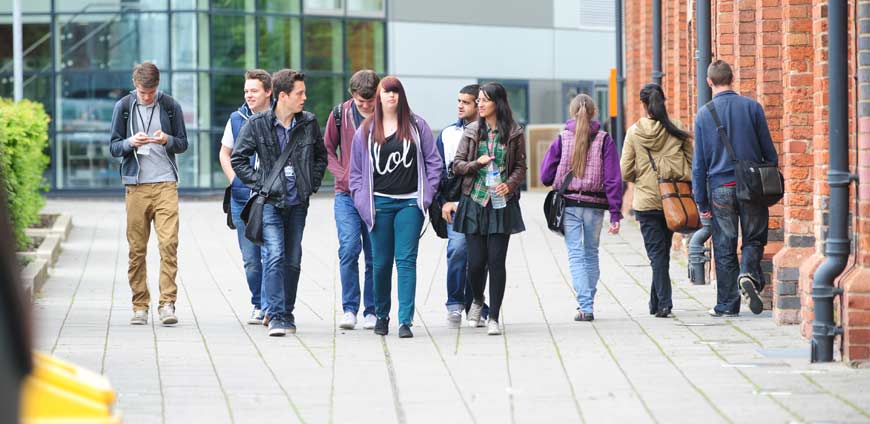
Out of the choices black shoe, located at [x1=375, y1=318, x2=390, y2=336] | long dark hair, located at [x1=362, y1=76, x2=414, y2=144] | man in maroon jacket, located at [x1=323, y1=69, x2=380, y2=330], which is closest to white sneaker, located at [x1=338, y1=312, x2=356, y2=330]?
man in maroon jacket, located at [x1=323, y1=69, x2=380, y2=330]

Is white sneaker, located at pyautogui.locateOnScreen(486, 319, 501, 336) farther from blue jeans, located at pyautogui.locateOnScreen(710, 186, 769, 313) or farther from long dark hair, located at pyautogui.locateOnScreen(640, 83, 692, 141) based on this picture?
long dark hair, located at pyautogui.locateOnScreen(640, 83, 692, 141)

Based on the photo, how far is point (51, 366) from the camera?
9.91ft

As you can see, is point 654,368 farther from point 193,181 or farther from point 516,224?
point 193,181

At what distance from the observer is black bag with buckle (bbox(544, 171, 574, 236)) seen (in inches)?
428

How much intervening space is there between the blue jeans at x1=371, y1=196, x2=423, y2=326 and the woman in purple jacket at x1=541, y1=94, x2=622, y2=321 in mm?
1338

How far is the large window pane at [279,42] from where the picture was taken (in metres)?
37.3

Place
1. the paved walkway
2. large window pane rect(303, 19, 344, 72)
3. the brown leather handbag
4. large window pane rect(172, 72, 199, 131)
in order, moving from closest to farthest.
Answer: the paved walkway, the brown leather handbag, large window pane rect(172, 72, 199, 131), large window pane rect(303, 19, 344, 72)

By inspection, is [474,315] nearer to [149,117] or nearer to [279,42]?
[149,117]

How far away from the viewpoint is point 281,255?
10133 mm

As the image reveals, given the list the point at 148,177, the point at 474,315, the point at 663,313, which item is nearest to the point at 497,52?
the point at 663,313

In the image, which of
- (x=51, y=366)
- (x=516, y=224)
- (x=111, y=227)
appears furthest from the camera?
(x=111, y=227)

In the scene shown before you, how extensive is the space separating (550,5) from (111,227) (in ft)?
72.9

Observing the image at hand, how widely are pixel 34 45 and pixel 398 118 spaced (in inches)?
1146

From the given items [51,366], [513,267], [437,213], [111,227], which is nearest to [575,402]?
[437,213]
